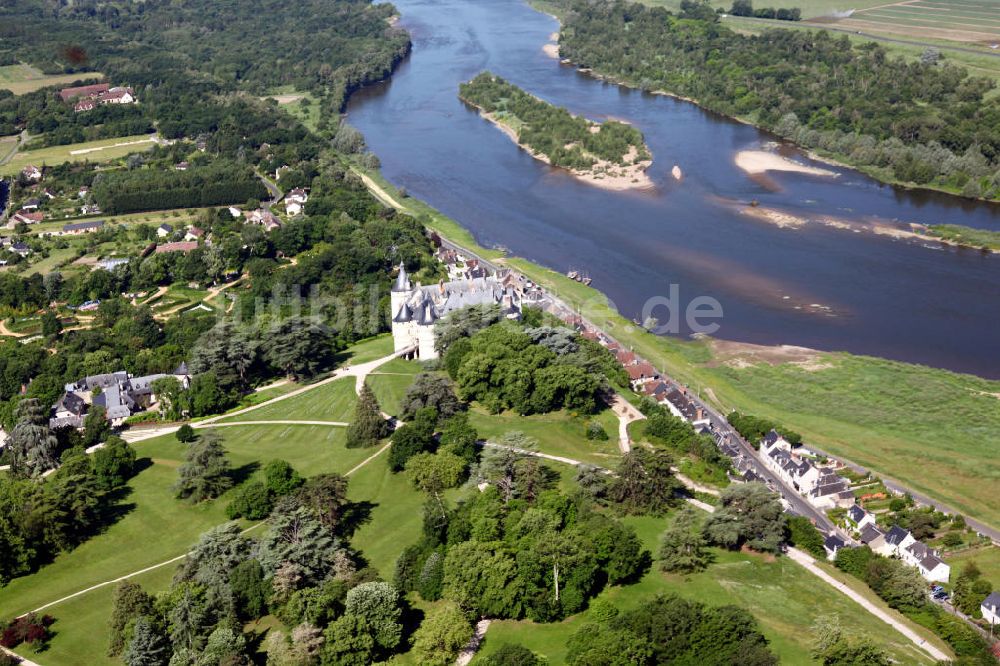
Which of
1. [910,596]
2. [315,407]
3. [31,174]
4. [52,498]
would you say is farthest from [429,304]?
[31,174]

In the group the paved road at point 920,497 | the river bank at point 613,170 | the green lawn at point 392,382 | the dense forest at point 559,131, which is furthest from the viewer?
the dense forest at point 559,131

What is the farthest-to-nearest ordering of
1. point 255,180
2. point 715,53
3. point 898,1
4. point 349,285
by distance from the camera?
1. point 898,1
2. point 715,53
3. point 255,180
4. point 349,285

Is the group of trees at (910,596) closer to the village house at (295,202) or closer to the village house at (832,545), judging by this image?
the village house at (832,545)

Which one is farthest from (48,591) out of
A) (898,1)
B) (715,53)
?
(898,1)

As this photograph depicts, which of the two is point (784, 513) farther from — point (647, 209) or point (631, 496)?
point (647, 209)

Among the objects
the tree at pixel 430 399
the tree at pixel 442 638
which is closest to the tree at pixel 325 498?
the tree at pixel 442 638

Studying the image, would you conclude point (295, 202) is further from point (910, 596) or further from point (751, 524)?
point (910, 596)

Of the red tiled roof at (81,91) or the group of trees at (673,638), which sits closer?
the group of trees at (673,638)

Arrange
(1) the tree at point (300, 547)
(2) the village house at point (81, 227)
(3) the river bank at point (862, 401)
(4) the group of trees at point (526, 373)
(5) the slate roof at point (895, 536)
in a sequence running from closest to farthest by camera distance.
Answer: (1) the tree at point (300, 547) → (5) the slate roof at point (895, 536) → (3) the river bank at point (862, 401) → (4) the group of trees at point (526, 373) → (2) the village house at point (81, 227)
